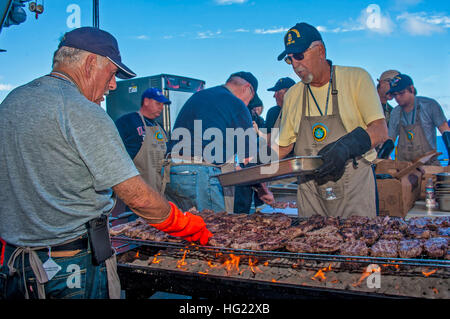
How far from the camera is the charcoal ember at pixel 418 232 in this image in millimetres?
2463

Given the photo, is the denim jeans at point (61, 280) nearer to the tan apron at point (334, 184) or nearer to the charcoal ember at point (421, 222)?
the tan apron at point (334, 184)

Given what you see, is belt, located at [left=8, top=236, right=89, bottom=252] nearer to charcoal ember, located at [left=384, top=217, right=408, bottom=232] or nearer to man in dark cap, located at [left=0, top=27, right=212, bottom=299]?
man in dark cap, located at [left=0, top=27, right=212, bottom=299]

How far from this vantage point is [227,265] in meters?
2.32

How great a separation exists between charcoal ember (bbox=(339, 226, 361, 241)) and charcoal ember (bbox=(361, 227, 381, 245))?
0.04 metres

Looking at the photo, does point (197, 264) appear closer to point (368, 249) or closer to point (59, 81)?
point (368, 249)

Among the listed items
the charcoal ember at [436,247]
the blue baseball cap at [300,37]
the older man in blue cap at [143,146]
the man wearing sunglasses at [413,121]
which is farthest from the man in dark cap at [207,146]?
the man wearing sunglasses at [413,121]

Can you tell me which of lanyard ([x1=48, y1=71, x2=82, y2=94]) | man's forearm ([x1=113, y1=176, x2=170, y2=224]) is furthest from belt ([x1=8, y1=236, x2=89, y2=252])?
lanyard ([x1=48, y1=71, x2=82, y2=94])

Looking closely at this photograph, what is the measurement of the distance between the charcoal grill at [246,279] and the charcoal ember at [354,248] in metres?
0.07

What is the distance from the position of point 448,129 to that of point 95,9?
679 cm

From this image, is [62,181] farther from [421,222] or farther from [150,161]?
[150,161]
